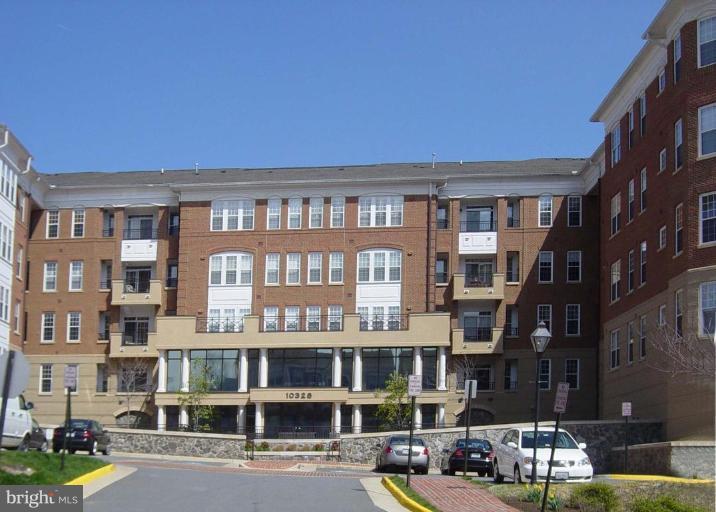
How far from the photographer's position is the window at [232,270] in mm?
67688

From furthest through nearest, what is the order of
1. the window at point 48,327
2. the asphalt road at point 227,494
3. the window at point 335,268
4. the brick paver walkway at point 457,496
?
1. the window at point 48,327
2. the window at point 335,268
3. the brick paver walkway at point 457,496
4. the asphalt road at point 227,494

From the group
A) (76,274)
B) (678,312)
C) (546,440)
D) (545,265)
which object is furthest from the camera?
(76,274)

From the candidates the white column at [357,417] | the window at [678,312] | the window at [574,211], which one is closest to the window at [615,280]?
the window at [574,211]

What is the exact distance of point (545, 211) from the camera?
6688cm

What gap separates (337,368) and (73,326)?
16771 mm

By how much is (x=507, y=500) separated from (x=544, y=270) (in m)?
41.3

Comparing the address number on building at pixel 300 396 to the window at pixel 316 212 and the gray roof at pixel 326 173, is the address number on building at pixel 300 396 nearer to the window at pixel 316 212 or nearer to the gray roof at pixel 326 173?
the window at pixel 316 212

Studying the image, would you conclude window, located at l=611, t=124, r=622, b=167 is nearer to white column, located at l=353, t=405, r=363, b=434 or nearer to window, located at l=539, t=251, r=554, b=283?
window, located at l=539, t=251, r=554, b=283

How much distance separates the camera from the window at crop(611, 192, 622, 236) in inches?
2188

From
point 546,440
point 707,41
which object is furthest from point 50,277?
point 546,440

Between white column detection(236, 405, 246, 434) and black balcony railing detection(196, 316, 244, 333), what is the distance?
4753mm

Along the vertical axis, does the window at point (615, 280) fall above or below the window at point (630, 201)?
below

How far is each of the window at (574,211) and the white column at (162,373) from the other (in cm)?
2381

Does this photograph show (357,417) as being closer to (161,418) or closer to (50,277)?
(161,418)
